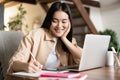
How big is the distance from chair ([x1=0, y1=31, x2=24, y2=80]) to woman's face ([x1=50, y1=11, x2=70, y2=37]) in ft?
1.52

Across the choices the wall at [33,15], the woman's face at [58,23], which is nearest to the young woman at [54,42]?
the woman's face at [58,23]

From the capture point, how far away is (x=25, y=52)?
4.43 ft

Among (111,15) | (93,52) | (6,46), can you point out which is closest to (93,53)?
(93,52)

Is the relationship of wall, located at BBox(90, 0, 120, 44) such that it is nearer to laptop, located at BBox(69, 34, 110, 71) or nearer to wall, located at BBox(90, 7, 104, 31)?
wall, located at BBox(90, 7, 104, 31)

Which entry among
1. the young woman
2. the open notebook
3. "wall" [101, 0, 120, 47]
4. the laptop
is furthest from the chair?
"wall" [101, 0, 120, 47]

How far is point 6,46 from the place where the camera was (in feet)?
5.84

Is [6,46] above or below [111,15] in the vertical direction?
below

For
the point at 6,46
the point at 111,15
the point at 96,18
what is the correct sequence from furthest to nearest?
the point at 96,18
the point at 111,15
the point at 6,46

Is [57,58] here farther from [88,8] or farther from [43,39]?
[88,8]

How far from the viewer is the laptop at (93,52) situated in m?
1.19

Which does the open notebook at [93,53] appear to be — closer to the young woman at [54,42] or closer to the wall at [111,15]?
the young woman at [54,42]

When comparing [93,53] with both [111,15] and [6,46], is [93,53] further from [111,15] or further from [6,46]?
[111,15]

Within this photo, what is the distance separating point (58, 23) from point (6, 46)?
0.55 m

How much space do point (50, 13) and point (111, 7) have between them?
12.7ft
